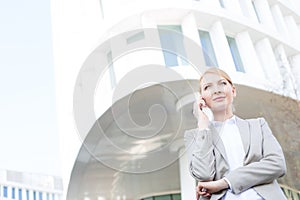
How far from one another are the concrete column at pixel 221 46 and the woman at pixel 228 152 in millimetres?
4483

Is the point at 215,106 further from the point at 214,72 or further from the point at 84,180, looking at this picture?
the point at 84,180

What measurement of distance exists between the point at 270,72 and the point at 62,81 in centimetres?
330

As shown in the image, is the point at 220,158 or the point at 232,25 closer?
the point at 220,158

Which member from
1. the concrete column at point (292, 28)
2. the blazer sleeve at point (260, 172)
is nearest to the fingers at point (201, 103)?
the blazer sleeve at point (260, 172)

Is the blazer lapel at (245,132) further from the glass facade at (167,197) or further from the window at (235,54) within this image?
the glass facade at (167,197)

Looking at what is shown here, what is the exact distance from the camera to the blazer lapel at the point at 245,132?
77 centimetres

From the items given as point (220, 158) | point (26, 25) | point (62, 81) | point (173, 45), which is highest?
point (26, 25)

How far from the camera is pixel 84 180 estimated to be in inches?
272

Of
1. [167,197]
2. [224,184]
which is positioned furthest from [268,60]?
[224,184]

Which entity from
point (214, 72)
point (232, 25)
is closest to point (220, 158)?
point (214, 72)

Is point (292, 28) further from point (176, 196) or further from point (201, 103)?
point (201, 103)

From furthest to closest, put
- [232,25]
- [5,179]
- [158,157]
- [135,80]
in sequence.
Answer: [5,179], [232,25], [135,80], [158,157]

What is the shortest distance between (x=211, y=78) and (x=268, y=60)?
18.1 feet

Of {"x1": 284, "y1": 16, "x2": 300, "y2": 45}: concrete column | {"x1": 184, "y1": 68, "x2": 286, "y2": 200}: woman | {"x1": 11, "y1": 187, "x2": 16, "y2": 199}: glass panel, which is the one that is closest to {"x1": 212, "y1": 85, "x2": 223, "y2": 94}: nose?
{"x1": 184, "y1": 68, "x2": 286, "y2": 200}: woman
